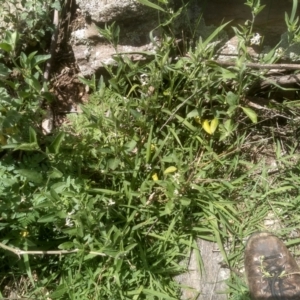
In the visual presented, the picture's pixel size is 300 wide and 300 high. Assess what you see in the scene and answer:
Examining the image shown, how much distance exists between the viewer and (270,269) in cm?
254

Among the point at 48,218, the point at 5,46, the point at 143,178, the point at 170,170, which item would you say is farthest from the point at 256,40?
the point at 48,218

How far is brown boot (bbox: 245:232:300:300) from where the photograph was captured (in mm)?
2432

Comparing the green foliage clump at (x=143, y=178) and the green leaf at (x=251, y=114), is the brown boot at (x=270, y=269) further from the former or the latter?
the green leaf at (x=251, y=114)

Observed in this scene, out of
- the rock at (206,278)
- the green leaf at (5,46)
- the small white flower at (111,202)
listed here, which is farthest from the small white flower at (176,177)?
the green leaf at (5,46)

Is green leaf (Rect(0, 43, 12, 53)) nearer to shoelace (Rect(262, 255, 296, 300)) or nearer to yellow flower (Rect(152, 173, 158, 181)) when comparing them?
yellow flower (Rect(152, 173, 158, 181))

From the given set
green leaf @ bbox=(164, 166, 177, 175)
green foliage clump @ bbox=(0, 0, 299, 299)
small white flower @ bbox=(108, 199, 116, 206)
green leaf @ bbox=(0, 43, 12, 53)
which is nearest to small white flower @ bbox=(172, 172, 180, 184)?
green foliage clump @ bbox=(0, 0, 299, 299)

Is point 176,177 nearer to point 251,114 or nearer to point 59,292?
point 251,114

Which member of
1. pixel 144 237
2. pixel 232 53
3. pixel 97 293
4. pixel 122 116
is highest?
pixel 232 53

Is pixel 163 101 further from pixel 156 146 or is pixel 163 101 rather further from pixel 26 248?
pixel 26 248

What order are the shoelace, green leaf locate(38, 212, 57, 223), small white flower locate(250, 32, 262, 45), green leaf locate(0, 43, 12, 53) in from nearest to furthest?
1. green leaf locate(0, 43, 12, 53)
2. green leaf locate(38, 212, 57, 223)
3. small white flower locate(250, 32, 262, 45)
4. the shoelace

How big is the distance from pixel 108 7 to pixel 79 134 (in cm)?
72

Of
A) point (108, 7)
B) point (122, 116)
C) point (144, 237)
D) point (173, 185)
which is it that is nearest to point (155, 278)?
point (144, 237)

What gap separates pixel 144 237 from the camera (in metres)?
2.41

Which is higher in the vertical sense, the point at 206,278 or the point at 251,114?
the point at 251,114
